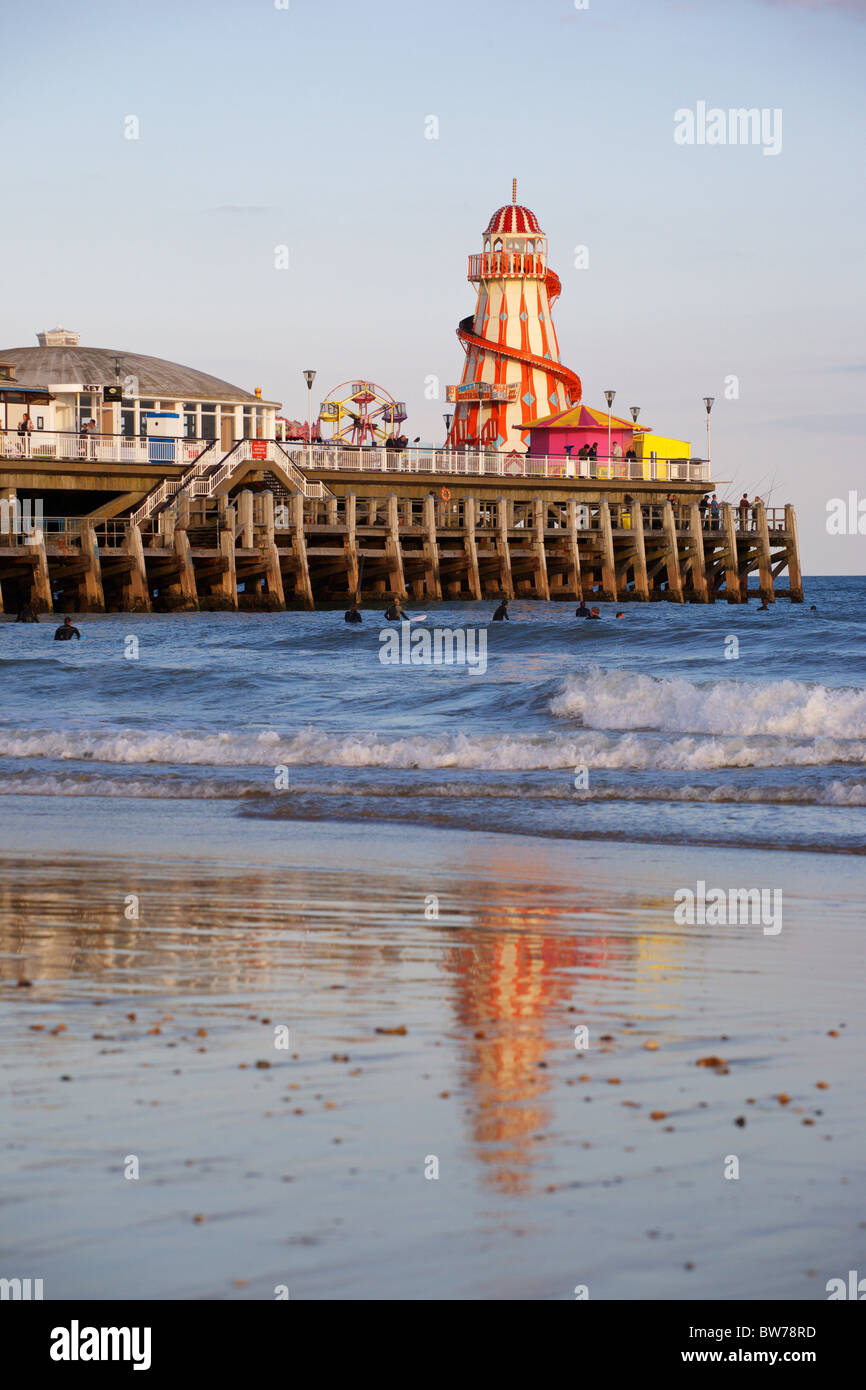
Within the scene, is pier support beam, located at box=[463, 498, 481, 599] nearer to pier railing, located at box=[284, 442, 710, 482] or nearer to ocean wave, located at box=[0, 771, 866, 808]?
pier railing, located at box=[284, 442, 710, 482]

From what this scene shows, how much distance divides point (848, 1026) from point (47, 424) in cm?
5034

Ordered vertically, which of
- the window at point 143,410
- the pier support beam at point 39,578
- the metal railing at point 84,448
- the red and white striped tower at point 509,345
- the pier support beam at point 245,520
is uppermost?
the red and white striped tower at point 509,345

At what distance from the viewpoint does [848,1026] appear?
5.79 meters

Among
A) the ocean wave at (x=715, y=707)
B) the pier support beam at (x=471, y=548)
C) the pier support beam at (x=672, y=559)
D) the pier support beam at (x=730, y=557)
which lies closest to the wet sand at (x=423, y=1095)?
the ocean wave at (x=715, y=707)

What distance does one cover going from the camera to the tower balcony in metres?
76.2

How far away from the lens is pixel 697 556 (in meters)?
52.8

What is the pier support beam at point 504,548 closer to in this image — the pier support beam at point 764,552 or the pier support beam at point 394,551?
the pier support beam at point 394,551

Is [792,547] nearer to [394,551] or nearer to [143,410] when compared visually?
[394,551]

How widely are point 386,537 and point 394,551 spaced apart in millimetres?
652

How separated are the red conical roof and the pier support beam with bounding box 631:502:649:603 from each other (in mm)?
31122

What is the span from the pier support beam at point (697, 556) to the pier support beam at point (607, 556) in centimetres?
296

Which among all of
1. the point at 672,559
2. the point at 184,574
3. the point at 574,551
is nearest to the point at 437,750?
the point at 184,574

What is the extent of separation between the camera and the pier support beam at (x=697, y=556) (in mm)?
52469

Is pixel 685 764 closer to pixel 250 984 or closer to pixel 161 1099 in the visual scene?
pixel 250 984
